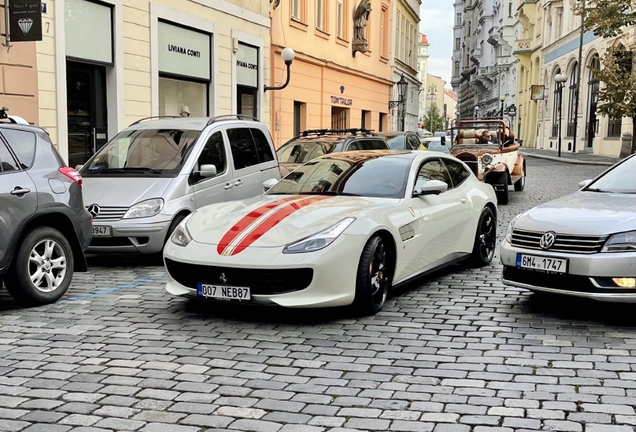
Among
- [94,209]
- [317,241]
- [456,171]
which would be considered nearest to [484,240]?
[456,171]

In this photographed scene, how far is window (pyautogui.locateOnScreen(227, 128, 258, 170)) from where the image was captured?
401 inches

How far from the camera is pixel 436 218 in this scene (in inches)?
278

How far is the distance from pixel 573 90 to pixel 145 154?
141 ft

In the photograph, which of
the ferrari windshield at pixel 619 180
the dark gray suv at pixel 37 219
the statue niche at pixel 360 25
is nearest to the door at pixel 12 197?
the dark gray suv at pixel 37 219

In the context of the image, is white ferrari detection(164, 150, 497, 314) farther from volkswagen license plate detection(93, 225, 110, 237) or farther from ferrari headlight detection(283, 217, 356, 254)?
volkswagen license plate detection(93, 225, 110, 237)

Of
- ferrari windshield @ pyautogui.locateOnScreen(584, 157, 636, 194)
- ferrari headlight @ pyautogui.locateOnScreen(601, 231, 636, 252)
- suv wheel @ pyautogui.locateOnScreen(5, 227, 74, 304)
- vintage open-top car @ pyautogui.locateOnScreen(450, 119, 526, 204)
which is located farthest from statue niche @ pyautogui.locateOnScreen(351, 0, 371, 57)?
ferrari headlight @ pyautogui.locateOnScreen(601, 231, 636, 252)

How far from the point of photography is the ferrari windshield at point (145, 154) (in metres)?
9.22

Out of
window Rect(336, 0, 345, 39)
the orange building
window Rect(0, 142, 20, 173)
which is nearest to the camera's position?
window Rect(0, 142, 20, 173)

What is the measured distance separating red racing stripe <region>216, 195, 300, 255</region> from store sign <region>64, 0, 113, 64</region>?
26.1 feet

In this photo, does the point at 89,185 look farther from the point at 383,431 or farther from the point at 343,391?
the point at 383,431

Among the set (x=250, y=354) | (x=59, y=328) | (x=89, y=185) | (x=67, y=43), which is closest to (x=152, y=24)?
(x=67, y=43)

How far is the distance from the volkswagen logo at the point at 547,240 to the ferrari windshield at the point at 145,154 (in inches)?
191

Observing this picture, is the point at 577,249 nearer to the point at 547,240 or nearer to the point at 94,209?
the point at 547,240

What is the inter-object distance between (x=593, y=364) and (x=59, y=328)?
403 centimetres
